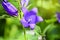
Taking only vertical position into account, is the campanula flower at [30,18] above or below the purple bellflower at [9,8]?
below

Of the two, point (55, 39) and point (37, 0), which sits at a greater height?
point (37, 0)

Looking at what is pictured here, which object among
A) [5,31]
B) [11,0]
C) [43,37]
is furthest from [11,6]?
[43,37]

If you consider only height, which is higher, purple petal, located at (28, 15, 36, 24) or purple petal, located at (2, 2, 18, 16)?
purple petal, located at (2, 2, 18, 16)

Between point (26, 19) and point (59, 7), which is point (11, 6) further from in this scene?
point (59, 7)
